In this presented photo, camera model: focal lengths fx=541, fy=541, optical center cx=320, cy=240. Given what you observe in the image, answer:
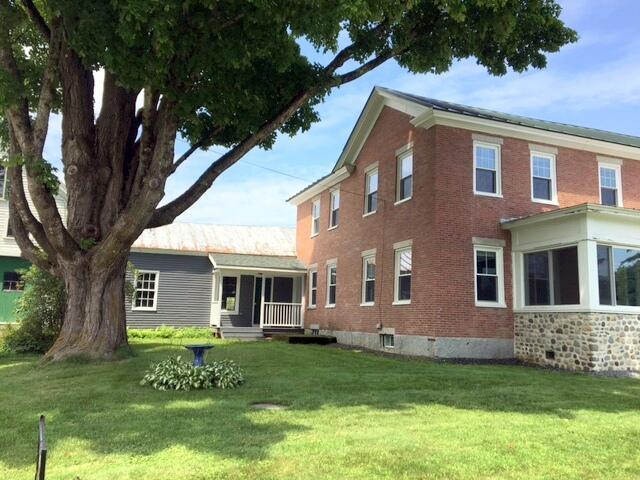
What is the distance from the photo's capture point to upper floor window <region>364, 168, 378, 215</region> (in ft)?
62.8

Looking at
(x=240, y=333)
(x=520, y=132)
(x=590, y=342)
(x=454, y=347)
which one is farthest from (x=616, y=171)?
(x=240, y=333)

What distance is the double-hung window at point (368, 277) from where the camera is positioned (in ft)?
60.7

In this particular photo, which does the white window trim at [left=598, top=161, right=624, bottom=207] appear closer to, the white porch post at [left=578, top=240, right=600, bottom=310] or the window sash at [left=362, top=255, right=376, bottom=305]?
the white porch post at [left=578, top=240, right=600, bottom=310]

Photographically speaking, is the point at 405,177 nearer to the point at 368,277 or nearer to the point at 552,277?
the point at 368,277

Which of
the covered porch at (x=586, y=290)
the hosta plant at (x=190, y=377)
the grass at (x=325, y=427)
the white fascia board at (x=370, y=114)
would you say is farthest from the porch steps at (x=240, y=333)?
the hosta plant at (x=190, y=377)

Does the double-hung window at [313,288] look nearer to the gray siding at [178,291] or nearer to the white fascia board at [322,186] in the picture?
the white fascia board at [322,186]

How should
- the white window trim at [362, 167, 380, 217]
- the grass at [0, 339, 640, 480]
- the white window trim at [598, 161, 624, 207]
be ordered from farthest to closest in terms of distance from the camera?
the white window trim at [362, 167, 380, 217] → the white window trim at [598, 161, 624, 207] → the grass at [0, 339, 640, 480]

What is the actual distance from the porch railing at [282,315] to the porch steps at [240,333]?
483 millimetres

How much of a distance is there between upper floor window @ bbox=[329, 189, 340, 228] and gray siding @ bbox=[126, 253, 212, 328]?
6829 mm

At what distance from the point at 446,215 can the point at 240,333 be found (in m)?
11.6

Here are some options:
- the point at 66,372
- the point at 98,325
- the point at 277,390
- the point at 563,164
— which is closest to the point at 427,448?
the point at 277,390

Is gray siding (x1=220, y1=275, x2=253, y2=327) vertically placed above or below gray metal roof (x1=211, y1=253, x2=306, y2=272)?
below

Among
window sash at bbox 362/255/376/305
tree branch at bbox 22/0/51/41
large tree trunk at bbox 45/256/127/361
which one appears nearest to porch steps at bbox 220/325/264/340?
window sash at bbox 362/255/376/305

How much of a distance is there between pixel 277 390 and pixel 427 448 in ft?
12.4
